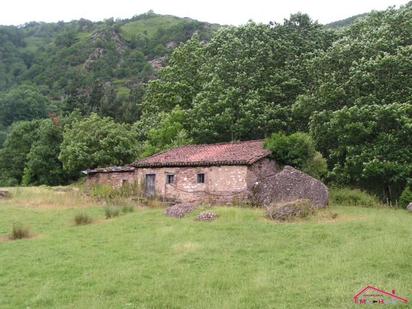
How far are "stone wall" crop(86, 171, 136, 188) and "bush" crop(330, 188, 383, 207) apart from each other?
527 inches

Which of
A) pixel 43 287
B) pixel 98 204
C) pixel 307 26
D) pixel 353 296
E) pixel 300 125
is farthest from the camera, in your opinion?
pixel 307 26

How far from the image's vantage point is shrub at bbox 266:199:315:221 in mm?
20172

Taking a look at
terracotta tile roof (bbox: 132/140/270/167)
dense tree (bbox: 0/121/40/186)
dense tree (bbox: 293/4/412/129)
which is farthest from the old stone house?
dense tree (bbox: 0/121/40/186)

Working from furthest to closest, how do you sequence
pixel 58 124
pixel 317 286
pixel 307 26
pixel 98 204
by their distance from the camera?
pixel 58 124
pixel 307 26
pixel 98 204
pixel 317 286

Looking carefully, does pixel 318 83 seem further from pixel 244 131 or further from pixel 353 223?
pixel 353 223

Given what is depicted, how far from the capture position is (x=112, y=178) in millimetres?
34250

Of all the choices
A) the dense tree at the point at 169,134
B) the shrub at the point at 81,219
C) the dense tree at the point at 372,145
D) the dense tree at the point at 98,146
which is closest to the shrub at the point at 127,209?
the shrub at the point at 81,219

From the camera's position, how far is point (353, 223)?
18.7 m

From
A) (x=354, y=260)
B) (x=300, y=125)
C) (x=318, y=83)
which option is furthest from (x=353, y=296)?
(x=300, y=125)

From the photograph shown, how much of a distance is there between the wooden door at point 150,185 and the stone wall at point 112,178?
1.49 m

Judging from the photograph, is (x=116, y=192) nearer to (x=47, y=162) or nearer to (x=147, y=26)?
(x=47, y=162)

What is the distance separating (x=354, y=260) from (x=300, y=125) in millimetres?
25201

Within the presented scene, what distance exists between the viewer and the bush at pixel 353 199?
26656 millimetres

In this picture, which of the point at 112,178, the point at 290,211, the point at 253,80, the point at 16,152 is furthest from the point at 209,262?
the point at 16,152
